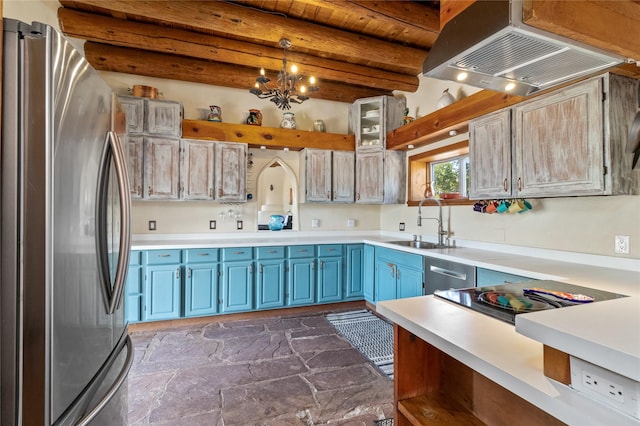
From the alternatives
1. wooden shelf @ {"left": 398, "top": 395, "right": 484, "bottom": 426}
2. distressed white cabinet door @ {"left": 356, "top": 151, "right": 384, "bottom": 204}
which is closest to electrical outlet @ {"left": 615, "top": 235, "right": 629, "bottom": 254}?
wooden shelf @ {"left": 398, "top": 395, "right": 484, "bottom": 426}

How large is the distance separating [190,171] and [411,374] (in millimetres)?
3194

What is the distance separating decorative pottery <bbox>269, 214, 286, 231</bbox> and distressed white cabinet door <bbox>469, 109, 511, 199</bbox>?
248 cm

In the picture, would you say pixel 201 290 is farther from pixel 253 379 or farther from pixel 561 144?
pixel 561 144

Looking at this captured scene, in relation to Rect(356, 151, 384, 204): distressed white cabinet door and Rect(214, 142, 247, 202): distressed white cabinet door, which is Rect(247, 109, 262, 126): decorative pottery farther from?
Rect(356, 151, 384, 204): distressed white cabinet door

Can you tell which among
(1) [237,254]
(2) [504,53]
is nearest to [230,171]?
(1) [237,254]

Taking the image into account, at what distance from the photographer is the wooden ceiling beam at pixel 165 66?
3.30 meters

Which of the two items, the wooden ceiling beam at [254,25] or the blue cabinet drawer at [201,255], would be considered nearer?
the wooden ceiling beam at [254,25]

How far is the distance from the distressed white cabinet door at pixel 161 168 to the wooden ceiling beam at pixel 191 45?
0.96 meters

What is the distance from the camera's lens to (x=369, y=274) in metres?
3.73

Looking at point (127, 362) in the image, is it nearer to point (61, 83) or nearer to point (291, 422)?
point (291, 422)

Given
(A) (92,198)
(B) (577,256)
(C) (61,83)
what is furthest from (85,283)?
(B) (577,256)

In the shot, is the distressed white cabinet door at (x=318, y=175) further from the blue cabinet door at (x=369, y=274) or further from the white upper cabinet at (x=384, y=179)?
the blue cabinet door at (x=369, y=274)

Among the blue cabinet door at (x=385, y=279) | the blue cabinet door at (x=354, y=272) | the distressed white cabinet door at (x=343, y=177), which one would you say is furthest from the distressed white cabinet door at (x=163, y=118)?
the blue cabinet door at (x=385, y=279)

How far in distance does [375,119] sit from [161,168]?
2819 mm
